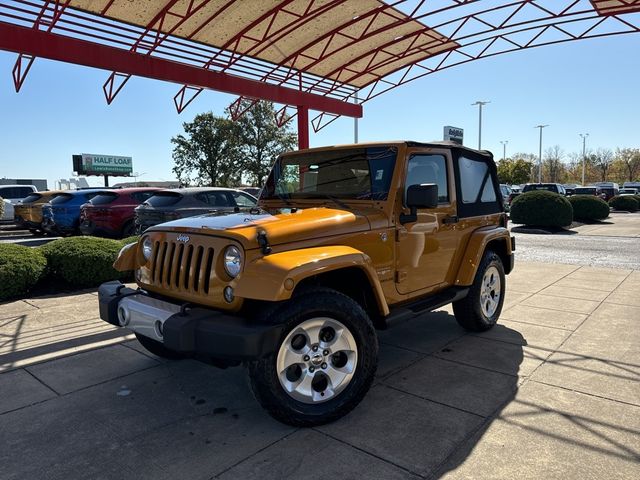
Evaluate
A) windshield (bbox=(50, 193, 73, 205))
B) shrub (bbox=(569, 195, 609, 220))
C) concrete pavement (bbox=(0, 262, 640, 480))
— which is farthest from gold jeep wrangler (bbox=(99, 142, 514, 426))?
shrub (bbox=(569, 195, 609, 220))

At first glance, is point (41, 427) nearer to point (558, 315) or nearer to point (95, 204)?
point (558, 315)

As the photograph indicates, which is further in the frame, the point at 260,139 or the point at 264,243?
the point at 260,139

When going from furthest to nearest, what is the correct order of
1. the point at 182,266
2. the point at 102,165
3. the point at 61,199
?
the point at 102,165
the point at 61,199
the point at 182,266

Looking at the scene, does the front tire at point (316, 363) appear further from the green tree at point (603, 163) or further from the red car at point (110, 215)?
the green tree at point (603, 163)

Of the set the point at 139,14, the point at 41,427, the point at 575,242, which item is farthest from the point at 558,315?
the point at 139,14

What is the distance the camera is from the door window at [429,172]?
4020 mm

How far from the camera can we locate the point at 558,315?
561 cm

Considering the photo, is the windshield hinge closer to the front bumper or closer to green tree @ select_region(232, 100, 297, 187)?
the front bumper

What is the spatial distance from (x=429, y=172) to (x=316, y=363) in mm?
2130

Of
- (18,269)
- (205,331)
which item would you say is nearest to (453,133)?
(18,269)

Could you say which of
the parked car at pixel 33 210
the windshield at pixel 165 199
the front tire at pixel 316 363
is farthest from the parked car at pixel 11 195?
the front tire at pixel 316 363

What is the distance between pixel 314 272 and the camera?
2887mm

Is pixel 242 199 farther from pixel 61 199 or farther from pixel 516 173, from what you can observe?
pixel 516 173

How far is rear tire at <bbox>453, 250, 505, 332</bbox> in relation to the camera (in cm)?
479
